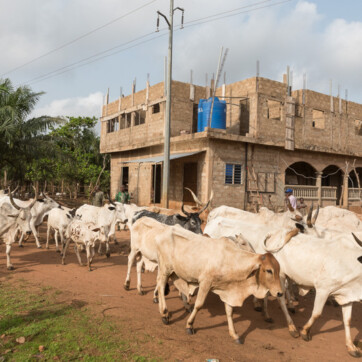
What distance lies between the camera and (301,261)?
Answer: 5.05 meters

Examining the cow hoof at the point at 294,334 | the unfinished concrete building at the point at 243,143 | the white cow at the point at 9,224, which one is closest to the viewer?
the cow hoof at the point at 294,334

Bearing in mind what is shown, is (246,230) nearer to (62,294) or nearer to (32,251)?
(62,294)

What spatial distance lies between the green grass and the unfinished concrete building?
1067 cm

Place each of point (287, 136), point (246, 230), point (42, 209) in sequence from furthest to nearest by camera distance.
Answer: point (287, 136)
point (42, 209)
point (246, 230)

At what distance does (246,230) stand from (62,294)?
11.5 feet

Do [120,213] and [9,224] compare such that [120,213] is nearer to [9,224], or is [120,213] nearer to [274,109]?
[9,224]

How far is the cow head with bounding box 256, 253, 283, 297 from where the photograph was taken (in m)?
4.60

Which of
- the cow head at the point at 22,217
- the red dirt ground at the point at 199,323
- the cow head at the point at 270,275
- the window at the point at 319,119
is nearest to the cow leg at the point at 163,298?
the red dirt ground at the point at 199,323

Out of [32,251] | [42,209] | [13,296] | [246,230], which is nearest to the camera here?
[13,296]

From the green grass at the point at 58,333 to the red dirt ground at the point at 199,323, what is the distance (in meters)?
0.27

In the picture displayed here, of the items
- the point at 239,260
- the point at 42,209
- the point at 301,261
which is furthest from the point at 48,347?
the point at 42,209

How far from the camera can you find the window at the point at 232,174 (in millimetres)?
16275

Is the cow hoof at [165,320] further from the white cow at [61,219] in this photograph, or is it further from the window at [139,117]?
the window at [139,117]

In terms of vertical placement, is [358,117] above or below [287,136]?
above
